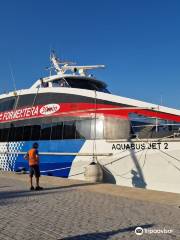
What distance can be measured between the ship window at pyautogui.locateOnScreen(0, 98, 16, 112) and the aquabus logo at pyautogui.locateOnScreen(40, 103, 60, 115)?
261 cm

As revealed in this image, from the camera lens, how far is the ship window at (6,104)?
1635 cm

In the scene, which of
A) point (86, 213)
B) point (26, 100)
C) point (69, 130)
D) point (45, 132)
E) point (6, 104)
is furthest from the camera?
point (6, 104)

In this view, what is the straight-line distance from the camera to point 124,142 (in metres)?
11.6

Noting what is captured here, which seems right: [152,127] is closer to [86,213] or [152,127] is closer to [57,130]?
[57,130]

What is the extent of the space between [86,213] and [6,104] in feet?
36.8

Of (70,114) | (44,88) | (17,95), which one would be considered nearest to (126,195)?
(70,114)

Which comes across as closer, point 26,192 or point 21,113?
point 26,192

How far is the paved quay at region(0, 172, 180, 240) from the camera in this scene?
5105 millimetres

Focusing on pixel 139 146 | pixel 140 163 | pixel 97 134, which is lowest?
pixel 140 163

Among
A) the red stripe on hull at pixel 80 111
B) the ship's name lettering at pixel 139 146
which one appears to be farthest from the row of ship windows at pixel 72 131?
the ship's name lettering at pixel 139 146

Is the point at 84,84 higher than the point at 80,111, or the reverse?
the point at 84,84

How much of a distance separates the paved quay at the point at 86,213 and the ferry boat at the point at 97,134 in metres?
1.32

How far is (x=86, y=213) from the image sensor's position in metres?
6.51

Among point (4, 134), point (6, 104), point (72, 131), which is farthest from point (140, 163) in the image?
point (6, 104)
